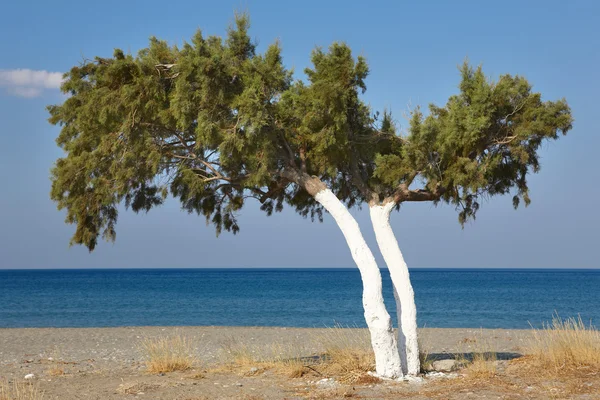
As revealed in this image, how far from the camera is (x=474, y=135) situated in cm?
1284

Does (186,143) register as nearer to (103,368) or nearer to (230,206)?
(230,206)

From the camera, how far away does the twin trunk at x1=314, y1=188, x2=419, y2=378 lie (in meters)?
12.6

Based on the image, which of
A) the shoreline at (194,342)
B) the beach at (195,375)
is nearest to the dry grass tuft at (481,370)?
the beach at (195,375)

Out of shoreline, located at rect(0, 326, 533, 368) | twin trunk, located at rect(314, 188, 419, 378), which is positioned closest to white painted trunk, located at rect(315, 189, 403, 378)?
twin trunk, located at rect(314, 188, 419, 378)

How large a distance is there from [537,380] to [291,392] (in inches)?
184

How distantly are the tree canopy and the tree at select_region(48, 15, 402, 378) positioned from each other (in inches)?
1.0

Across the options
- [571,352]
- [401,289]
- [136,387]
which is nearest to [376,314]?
[401,289]

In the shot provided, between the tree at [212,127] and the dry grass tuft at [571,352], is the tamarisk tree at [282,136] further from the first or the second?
the dry grass tuft at [571,352]

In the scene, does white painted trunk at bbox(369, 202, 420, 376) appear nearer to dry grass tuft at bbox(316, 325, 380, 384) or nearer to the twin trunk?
the twin trunk

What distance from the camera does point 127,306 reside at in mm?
56938

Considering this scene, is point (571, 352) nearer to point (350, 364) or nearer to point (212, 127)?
point (350, 364)

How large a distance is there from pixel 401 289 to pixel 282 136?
3841mm

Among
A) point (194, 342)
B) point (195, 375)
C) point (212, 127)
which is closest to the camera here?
point (212, 127)

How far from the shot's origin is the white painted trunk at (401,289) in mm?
13094
